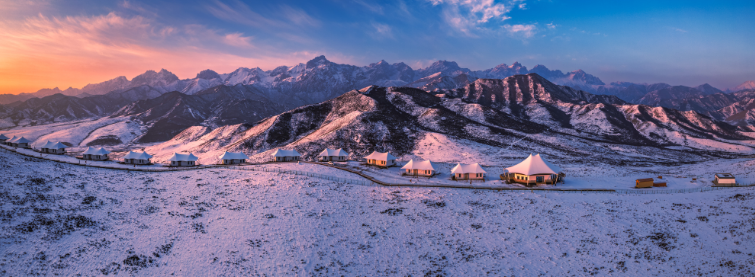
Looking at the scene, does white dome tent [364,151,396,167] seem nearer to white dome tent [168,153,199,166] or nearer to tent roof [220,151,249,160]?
tent roof [220,151,249,160]

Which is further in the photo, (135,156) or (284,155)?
(284,155)

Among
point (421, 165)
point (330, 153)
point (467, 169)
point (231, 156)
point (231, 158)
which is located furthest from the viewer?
point (330, 153)

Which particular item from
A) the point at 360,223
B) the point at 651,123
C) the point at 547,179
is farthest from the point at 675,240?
the point at 651,123

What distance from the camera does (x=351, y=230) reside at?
3300 cm

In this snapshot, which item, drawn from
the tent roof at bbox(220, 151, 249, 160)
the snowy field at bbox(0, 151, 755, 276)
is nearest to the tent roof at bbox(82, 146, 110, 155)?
the tent roof at bbox(220, 151, 249, 160)

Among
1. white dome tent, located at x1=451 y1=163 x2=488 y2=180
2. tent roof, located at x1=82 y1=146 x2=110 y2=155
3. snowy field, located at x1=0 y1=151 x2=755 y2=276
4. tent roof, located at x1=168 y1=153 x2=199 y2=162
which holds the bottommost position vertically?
snowy field, located at x1=0 y1=151 x2=755 y2=276

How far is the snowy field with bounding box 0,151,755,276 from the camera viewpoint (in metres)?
26.0

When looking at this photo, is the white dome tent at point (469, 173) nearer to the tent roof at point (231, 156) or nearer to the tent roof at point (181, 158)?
the tent roof at point (231, 156)

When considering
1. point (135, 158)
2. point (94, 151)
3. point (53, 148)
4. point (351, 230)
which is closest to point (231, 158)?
point (135, 158)

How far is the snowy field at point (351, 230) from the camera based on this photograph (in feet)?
85.4

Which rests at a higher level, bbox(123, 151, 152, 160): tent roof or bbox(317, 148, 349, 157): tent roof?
bbox(317, 148, 349, 157): tent roof

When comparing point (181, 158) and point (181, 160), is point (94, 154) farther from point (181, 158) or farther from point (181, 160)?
point (181, 160)

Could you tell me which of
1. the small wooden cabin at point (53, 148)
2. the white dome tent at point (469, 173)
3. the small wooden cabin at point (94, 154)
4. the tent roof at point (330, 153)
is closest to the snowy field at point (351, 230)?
the white dome tent at point (469, 173)

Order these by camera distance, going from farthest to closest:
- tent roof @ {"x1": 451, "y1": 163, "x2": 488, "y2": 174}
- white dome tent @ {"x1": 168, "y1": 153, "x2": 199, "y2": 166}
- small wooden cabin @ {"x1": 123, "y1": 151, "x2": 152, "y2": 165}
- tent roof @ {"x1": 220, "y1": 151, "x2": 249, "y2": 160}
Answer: tent roof @ {"x1": 220, "y1": 151, "x2": 249, "y2": 160}, white dome tent @ {"x1": 168, "y1": 153, "x2": 199, "y2": 166}, small wooden cabin @ {"x1": 123, "y1": 151, "x2": 152, "y2": 165}, tent roof @ {"x1": 451, "y1": 163, "x2": 488, "y2": 174}
